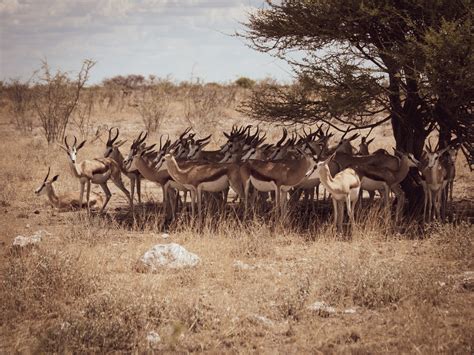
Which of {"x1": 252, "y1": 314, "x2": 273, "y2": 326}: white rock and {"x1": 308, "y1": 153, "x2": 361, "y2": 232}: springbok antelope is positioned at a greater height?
{"x1": 308, "y1": 153, "x2": 361, "y2": 232}: springbok antelope

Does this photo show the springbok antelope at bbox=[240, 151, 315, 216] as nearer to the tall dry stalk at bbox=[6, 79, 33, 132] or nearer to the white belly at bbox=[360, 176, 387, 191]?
the white belly at bbox=[360, 176, 387, 191]

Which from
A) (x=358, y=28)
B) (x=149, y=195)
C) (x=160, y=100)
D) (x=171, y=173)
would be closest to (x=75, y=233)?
(x=171, y=173)

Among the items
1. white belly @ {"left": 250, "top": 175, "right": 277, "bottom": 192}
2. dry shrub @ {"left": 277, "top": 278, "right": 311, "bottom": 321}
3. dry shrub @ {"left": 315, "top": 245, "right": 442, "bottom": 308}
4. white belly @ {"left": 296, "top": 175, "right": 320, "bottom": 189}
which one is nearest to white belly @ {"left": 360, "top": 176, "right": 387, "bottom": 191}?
white belly @ {"left": 296, "top": 175, "right": 320, "bottom": 189}

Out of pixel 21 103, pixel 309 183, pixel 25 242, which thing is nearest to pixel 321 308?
pixel 25 242

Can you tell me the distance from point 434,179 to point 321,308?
532 cm

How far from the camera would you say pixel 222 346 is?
5.94m

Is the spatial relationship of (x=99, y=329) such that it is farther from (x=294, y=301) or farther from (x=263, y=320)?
(x=294, y=301)

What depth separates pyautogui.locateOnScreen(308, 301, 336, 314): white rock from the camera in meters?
6.66

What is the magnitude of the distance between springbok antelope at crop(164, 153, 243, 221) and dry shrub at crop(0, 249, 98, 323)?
4.08 meters

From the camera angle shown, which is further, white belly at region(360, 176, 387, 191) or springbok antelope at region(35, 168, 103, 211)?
springbok antelope at region(35, 168, 103, 211)

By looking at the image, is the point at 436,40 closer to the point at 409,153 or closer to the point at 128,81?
the point at 409,153

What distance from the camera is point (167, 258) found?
8.20 m

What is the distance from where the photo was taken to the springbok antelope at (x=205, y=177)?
1141 centimetres

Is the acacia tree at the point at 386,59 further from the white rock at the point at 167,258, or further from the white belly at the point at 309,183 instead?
the white rock at the point at 167,258
